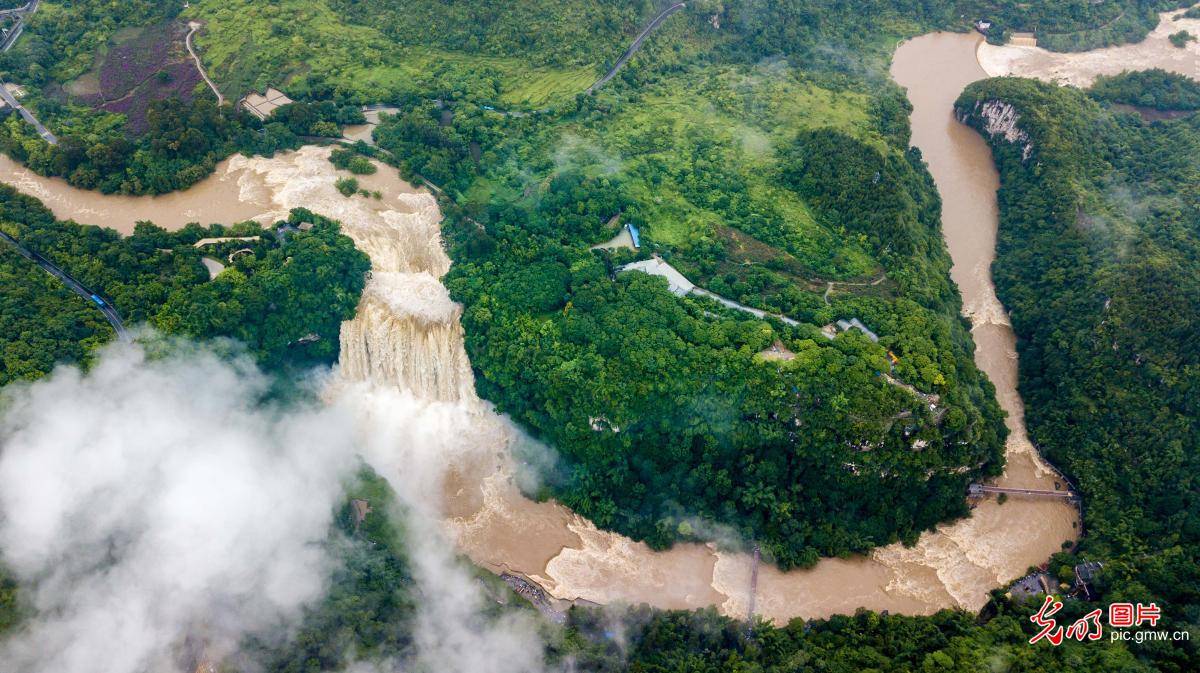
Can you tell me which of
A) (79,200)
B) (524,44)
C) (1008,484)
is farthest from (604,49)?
(1008,484)

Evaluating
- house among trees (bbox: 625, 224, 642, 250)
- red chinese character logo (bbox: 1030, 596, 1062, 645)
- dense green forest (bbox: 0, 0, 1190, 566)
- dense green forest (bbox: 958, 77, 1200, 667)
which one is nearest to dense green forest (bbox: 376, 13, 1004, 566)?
dense green forest (bbox: 0, 0, 1190, 566)

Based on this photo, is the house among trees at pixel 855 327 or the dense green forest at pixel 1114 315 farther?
the house among trees at pixel 855 327

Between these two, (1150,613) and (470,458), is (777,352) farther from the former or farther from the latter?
(1150,613)

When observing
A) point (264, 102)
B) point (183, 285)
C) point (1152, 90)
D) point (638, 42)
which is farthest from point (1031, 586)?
point (264, 102)

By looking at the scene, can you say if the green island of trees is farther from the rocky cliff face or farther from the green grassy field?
the rocky cliff face

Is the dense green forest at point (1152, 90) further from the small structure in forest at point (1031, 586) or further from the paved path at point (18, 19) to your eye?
the paved path at point (18, 19)

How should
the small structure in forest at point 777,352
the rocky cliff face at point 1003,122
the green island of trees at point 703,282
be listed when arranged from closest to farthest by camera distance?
the green island of trees at point 703,282
the small structure in forest at point 777,352
the rocky cliff face at point 1003,122

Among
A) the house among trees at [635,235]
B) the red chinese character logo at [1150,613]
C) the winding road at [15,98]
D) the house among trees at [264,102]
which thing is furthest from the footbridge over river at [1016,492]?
the winding road at [15,98]

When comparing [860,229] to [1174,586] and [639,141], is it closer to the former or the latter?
[639,141]
